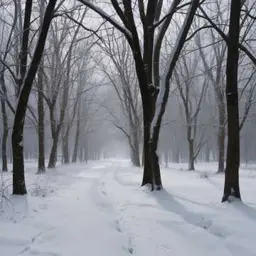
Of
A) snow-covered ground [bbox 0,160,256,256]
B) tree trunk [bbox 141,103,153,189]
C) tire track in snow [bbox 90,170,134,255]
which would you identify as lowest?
tire track in snow [bbox 90,170,134,255]

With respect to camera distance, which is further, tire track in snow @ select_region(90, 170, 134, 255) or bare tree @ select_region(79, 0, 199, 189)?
bare tree @ select_region(79, 0, 199, 189)

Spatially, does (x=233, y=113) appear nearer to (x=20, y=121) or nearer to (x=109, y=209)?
(x=109, y=209)

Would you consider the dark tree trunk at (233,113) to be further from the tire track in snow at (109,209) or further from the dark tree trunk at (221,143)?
the dark tree trunk at (221,143)

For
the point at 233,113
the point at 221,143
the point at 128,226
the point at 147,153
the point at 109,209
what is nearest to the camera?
the point at 128,226

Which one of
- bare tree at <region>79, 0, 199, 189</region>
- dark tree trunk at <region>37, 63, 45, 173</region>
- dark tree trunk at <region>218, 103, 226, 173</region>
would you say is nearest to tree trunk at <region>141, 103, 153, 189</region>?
bare tree at <region>79, 0, 199, 189</region>

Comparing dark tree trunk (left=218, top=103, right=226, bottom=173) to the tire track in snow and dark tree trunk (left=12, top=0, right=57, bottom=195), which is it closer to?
the tire track in snow

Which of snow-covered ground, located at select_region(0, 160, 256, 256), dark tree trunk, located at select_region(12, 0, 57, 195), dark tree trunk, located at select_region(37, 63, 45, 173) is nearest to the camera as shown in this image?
snow-covered ground, located at select_region(0, 160, 256, 256)

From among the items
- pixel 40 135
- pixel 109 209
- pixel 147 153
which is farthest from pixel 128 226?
pixel 40 135

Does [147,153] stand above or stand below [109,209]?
above

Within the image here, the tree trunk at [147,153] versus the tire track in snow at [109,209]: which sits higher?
the tree trunk at [147,153]

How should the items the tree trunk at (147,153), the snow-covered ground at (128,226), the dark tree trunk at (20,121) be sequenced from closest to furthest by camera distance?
the snow-covered ground at (128,226), the dark tree trunk at (20,121), the tree trunk at (147,153)

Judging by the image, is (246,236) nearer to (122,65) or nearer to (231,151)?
(231,151)

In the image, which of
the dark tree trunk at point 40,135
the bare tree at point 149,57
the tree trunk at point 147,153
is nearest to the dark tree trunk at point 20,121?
the bare tree at point 149,57

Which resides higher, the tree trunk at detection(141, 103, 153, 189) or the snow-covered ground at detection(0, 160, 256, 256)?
the tree trunk at detection(141, 103, 153, 189)
